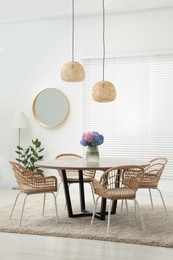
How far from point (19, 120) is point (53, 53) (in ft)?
4.25

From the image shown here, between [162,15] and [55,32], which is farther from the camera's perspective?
[55,32]

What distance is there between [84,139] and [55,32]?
3002mm

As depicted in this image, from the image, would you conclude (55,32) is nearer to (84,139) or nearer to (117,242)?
(84,139)

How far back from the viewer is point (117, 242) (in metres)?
4.36

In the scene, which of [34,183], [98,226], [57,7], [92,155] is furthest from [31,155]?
[98,226]

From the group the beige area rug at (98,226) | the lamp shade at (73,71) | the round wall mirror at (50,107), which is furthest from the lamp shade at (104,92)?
the round wall mirror at (50,107)

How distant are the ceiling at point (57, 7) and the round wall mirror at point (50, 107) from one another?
1.29 meters

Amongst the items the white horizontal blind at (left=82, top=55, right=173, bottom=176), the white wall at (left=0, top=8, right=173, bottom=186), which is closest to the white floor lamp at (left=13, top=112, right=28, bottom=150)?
the white wall at (left=0, top=8, right=173, bottom=186)

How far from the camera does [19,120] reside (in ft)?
25.9

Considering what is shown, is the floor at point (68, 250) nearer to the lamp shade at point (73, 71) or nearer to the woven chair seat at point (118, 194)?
the woven chair seat at point (118, 194)

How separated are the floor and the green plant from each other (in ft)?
10.6

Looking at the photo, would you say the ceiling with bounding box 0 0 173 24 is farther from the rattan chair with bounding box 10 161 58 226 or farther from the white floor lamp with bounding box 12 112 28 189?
the rattan chair with bounding box 10 161 58 226

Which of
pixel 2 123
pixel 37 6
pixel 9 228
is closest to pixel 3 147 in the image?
pixel 2 123

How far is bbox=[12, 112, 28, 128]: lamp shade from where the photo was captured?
25.9ft
